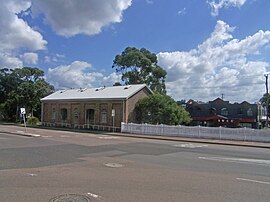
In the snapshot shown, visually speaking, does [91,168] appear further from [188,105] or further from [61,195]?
[188,105]

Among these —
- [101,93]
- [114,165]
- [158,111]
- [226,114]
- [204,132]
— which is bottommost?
[114,165]

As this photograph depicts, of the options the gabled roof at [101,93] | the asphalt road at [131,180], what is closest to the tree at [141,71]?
the gabled roof at [101,93]

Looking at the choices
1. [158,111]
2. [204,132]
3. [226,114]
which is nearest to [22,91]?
[158,111]

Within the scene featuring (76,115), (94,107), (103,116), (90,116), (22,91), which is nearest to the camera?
(103,116)

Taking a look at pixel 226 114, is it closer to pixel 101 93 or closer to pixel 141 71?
pixel 141 71

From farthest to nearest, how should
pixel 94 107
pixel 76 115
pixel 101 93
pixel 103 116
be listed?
pixel 76 115, pixel 101 93, pixel 94 107, pixel 103 116

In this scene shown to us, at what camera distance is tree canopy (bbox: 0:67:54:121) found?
57.5 m

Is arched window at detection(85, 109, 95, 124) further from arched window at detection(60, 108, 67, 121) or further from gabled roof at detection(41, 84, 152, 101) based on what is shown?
arched window at detection(60, 108, 67, 121)

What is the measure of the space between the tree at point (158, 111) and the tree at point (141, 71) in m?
23.1

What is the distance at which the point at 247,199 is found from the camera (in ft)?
21.2

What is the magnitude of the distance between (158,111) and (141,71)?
26.6 m

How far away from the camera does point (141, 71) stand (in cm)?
6159

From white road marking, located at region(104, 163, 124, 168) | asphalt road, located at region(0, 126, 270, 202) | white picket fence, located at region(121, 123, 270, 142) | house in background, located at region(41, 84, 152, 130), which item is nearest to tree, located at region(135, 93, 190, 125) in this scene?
house in background, located at region(41, 84, 152, 130)

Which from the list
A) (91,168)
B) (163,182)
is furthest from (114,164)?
(163,182)
